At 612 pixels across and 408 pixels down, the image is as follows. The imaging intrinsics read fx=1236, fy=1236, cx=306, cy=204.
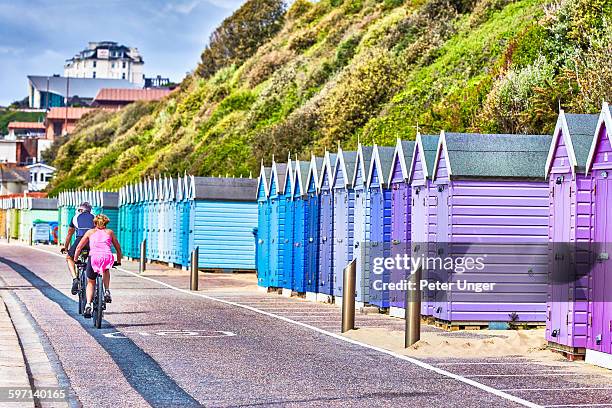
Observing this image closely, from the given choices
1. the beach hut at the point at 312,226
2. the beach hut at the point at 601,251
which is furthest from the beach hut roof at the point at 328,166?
the beach hut at the point at 601,251

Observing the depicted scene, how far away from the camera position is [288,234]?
29.6 metres

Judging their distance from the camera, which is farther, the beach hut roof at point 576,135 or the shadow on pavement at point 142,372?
the beach hut roof at point 576,135

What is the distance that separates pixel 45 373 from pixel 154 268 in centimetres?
3134

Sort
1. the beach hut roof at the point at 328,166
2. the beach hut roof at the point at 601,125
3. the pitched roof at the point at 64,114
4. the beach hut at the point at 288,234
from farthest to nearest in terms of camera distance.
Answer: the pitched roof at the point at 64,114 → the beach hut at the point at 288,234 → the beach hut roof at the point at 328,166 → the beach hut roof at the point at 601,125

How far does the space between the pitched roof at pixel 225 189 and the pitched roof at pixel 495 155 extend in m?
20.3

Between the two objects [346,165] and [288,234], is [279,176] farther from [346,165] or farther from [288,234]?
[346,165]

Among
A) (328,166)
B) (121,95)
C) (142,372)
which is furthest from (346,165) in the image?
(121,95)

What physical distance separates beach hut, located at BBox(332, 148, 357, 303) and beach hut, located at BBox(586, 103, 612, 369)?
403 inches

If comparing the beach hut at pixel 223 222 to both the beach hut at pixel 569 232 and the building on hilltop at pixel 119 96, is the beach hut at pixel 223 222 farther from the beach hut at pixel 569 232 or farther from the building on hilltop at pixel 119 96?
the building on hilltop at pixel 119 96

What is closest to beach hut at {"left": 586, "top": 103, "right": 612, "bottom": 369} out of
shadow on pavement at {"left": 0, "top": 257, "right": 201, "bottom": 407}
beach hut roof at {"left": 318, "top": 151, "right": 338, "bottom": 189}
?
shadow on pavement at {"left": 0, "top": 257, "right": 201, "bottom": 407}

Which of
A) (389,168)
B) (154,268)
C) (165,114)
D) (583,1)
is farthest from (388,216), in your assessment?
(165,114)

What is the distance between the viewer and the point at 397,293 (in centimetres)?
2217

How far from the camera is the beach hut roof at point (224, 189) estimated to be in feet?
131

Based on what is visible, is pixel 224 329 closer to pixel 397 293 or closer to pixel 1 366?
pixel 397 293
